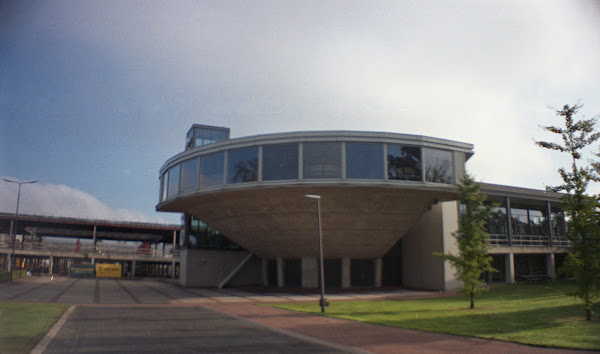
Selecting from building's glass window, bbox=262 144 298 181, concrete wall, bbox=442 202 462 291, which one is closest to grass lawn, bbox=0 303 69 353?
building's glass window, bbox=262 144 298 181

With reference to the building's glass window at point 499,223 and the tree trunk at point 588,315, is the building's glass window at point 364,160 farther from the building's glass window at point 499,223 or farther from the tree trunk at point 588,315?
the building's glass window at point 499,223

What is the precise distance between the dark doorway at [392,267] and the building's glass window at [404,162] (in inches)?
599

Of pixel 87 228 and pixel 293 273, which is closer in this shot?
pixel 293 273

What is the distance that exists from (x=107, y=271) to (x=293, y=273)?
34.5 meters

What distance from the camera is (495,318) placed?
18.3m

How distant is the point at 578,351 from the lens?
38.1 feet

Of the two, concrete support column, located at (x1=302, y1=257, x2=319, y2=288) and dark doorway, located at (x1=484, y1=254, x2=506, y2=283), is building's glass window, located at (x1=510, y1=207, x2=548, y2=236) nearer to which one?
dark doorway, located at (x1=484, y1=254, x2=506, y2=283)

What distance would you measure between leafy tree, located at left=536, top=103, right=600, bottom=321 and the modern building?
10.8m

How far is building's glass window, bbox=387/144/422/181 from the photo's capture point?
28953 mm

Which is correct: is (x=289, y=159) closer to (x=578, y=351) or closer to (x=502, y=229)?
(x=578, y=351)

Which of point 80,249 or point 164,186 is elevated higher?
point 164,186

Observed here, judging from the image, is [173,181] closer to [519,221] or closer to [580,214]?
[580,214]

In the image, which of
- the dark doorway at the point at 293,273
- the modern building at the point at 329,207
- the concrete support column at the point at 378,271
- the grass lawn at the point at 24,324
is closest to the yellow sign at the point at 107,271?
the modern building at the point at 329,207

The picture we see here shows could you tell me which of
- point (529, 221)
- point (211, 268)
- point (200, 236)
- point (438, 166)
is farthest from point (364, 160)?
point (529, 221)
